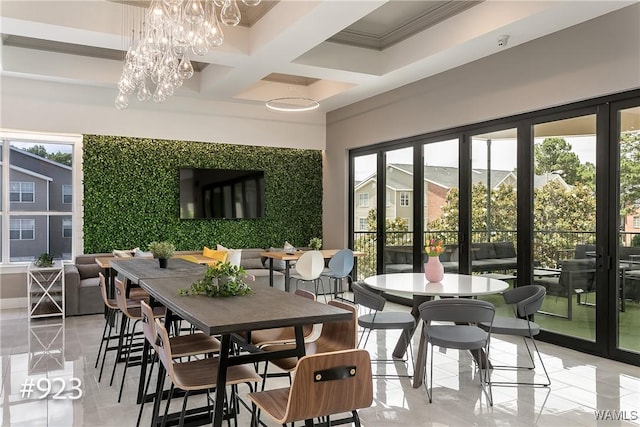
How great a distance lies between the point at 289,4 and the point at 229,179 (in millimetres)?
4297

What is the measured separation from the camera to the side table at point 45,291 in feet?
20.8

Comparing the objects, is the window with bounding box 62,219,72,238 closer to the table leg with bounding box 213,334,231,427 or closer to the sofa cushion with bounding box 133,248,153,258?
the sofa cushion with bounding box 133,248,153,258

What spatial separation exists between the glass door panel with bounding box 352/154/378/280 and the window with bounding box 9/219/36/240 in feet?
17.1

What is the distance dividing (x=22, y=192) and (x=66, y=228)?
808 mm

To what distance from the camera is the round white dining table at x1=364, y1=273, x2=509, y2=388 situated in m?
3.88

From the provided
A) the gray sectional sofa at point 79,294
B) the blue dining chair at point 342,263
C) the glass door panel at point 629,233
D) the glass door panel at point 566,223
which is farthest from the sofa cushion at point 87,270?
the glass door panel at point 629,233

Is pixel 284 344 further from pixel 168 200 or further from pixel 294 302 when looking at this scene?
pixel 168 200

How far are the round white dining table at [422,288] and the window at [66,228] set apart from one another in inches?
213

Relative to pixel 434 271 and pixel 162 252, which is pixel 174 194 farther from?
pixel 434 271

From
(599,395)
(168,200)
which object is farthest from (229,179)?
(599,395)

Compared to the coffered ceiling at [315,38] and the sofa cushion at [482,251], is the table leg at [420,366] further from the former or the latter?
the coffered ceiling at [315,38]

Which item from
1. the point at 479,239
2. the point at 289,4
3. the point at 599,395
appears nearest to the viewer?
the point at 599,395

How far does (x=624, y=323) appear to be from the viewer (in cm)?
457

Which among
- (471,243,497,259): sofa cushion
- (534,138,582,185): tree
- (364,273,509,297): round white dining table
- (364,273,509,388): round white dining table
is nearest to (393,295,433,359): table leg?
(364,273,509,388): round white dining table
